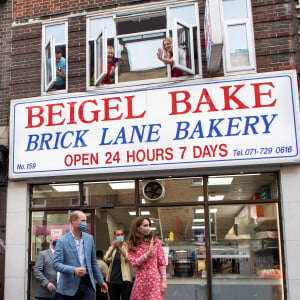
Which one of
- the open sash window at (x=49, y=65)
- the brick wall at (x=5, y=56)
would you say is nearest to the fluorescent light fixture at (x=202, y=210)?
the open sash window at (x=49, y=65)

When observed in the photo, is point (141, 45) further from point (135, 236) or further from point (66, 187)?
point (135, 236)

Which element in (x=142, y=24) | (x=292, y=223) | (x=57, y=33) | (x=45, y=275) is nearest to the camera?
(x=45, y=275)

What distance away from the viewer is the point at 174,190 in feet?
29.7

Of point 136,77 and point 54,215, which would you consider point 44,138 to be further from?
point 136,77

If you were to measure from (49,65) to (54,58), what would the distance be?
0.71 ft

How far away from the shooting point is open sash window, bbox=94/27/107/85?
9.38 metres

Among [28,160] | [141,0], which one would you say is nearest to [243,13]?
[141,0]

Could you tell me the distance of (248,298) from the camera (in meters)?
8.35

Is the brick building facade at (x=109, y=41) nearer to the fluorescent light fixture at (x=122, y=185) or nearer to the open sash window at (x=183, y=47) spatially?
the open sash window at (x=183, y=47)

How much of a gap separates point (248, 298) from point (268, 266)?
2.20 feet

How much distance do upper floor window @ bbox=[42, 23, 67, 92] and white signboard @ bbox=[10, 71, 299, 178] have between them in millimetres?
467

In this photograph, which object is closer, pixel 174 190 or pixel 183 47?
pixel 174 190

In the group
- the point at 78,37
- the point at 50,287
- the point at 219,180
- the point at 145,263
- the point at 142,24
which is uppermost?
the point at 142,24

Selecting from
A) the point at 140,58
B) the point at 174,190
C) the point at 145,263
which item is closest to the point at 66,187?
the point at 174,190
